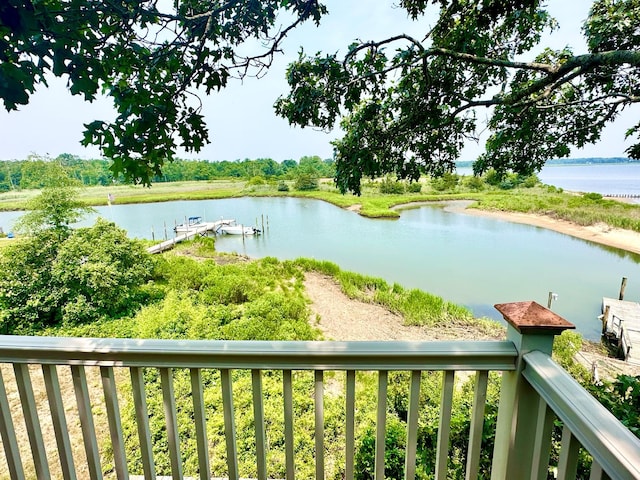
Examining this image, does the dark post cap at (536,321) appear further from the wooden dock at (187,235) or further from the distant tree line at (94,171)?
the wooden dock at (187,235)

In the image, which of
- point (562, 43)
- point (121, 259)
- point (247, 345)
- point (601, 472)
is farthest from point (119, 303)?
point (562, 43)

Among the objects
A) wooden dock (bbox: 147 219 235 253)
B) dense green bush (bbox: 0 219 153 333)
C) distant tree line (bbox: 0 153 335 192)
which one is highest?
distant tree line (bbox: 0 153 335 192)

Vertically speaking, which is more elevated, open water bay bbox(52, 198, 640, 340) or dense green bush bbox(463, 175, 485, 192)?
dense green bush bbox(463, 175, 485, 192)

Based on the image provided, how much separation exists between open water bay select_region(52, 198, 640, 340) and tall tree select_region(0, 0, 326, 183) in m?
8.34

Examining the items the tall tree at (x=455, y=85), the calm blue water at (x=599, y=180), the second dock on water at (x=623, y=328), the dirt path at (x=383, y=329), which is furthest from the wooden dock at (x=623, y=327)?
the calm blue water at (x=599, y=180)

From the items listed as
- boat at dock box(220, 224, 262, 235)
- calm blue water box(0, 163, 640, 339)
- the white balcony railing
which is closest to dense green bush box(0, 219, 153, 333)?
calm blue water box(0, 163, 640, 339)

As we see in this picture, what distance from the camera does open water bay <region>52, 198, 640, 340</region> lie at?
9.41 m

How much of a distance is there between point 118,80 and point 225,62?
2.04 ft

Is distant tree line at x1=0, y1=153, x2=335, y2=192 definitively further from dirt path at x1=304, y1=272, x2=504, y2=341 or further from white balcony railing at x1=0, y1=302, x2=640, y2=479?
dirt path at x1=304, y1=272, x2=504, y2=341

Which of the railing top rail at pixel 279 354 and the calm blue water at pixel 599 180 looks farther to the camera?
the calm blue water at pixel 599 180

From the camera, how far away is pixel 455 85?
304 cm

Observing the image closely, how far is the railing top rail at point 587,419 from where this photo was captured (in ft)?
Result: 1.68

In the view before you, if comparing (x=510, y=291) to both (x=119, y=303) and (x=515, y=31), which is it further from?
(x=119, y=303)

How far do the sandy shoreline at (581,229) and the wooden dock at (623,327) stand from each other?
8.32 m
